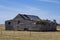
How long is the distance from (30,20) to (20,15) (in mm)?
5222

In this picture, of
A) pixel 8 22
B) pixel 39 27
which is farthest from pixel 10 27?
pixel 39 27

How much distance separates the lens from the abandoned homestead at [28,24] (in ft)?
209

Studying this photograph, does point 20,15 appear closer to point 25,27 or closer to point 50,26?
point 25,27

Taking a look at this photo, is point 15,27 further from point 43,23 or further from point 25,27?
point 43,23

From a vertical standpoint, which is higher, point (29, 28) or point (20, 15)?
point (20, 15)

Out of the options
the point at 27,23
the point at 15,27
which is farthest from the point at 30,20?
the point at 15,27

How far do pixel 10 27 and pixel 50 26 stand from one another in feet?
43.4

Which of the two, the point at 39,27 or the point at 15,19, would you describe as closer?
the point at 39,27

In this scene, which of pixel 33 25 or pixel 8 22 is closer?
pixel 33 25

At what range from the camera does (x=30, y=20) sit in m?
65.1

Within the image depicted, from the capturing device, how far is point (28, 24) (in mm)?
64688

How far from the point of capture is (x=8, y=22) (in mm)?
68938

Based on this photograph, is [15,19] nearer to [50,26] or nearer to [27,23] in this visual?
Answer: [27,23]

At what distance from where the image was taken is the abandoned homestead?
209ft
